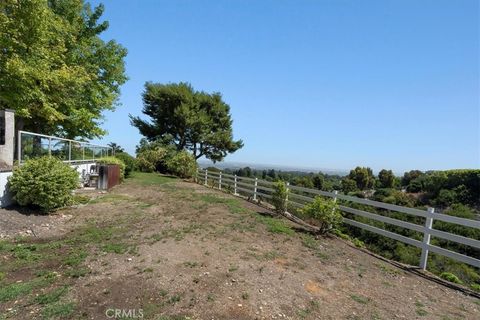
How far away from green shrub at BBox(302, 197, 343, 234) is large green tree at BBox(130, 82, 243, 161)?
85.1 feet

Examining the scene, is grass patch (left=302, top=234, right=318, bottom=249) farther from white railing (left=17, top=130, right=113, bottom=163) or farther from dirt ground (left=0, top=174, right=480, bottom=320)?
white railing (left=17, top=130, right=113, bottom=163)

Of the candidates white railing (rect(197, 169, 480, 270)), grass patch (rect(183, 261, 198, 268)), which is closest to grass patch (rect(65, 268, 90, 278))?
grass patch (rect(183, 261, 198, 268))

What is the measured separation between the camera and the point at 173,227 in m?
7.86

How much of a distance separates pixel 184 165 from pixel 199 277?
2149cm

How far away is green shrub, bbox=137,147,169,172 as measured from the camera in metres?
30.0

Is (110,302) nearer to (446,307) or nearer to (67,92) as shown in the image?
(446,307)

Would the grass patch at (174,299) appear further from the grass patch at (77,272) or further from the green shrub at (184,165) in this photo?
the green shrub at (184,165)

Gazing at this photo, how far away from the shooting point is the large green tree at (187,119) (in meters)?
34.2

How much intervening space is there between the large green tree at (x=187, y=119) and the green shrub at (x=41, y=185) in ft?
80.5

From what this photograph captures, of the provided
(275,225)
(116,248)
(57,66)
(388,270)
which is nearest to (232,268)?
(116,248)

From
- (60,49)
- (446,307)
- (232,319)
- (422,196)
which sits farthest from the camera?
(422,196)

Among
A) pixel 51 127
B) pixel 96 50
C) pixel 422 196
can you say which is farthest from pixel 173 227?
pixel 422 196

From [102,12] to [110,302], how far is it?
20378 mm
